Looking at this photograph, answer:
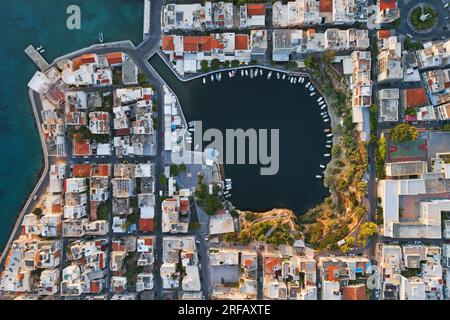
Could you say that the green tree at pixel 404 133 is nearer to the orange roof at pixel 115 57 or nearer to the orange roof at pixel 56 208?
the orange roof at pixel 115 57

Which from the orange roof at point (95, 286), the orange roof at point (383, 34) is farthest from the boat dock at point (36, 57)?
the orange roof at point (383, 34)

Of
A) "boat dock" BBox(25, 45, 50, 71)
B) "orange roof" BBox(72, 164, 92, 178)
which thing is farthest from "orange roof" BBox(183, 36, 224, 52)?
"orange roof" BBox(72, 164, 92, 178)

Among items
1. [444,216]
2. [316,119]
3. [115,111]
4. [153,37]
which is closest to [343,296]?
[444,216]

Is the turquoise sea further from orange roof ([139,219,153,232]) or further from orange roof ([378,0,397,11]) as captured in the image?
orange roof ([378,0,397,11])

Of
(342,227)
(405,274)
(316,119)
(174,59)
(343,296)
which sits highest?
(174,59)

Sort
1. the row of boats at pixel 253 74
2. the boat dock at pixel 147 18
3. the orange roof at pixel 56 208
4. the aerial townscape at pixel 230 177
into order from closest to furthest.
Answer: the aerial townscape at pixel 230 177, the orange roof at pixel 56 208, the boat dock at pixel 147 18, the row of boats at pixel 253 74

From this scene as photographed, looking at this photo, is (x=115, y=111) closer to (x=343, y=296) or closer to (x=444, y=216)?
(x=343, y=296)

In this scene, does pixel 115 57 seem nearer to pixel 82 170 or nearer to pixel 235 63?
pixel 82 170

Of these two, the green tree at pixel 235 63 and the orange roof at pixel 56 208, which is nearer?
the orange roof at pixel 56 208
